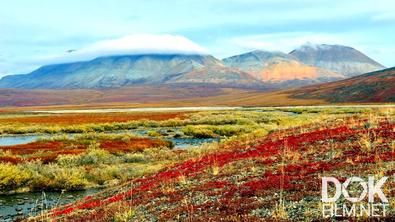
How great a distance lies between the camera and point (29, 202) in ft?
81.6

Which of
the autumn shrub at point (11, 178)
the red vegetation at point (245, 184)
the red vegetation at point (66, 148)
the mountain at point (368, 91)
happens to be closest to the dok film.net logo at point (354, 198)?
the red vegetation at point (245, 184)

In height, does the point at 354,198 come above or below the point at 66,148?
above

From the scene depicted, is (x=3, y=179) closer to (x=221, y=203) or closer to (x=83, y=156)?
(x=83, y=156)

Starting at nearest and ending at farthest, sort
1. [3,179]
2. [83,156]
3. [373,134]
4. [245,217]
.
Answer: [245,217] < [373,134] < [3,179] < [83,156]

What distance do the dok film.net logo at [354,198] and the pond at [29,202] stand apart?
13982 mm

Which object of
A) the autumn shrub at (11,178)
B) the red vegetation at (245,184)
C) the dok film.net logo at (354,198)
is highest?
the dok film.net logo at (354,198)

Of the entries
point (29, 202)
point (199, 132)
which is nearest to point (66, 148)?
point (199, 132)

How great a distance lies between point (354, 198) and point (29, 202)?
752 inches

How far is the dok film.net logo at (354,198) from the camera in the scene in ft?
38.0

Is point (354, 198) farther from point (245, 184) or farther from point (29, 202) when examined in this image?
point (29, 202)

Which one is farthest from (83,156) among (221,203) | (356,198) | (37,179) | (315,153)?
(356,198)

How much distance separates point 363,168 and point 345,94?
592ft

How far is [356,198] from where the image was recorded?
41.7ft

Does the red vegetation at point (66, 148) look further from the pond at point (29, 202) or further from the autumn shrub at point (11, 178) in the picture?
the pond at point (29, 202)
